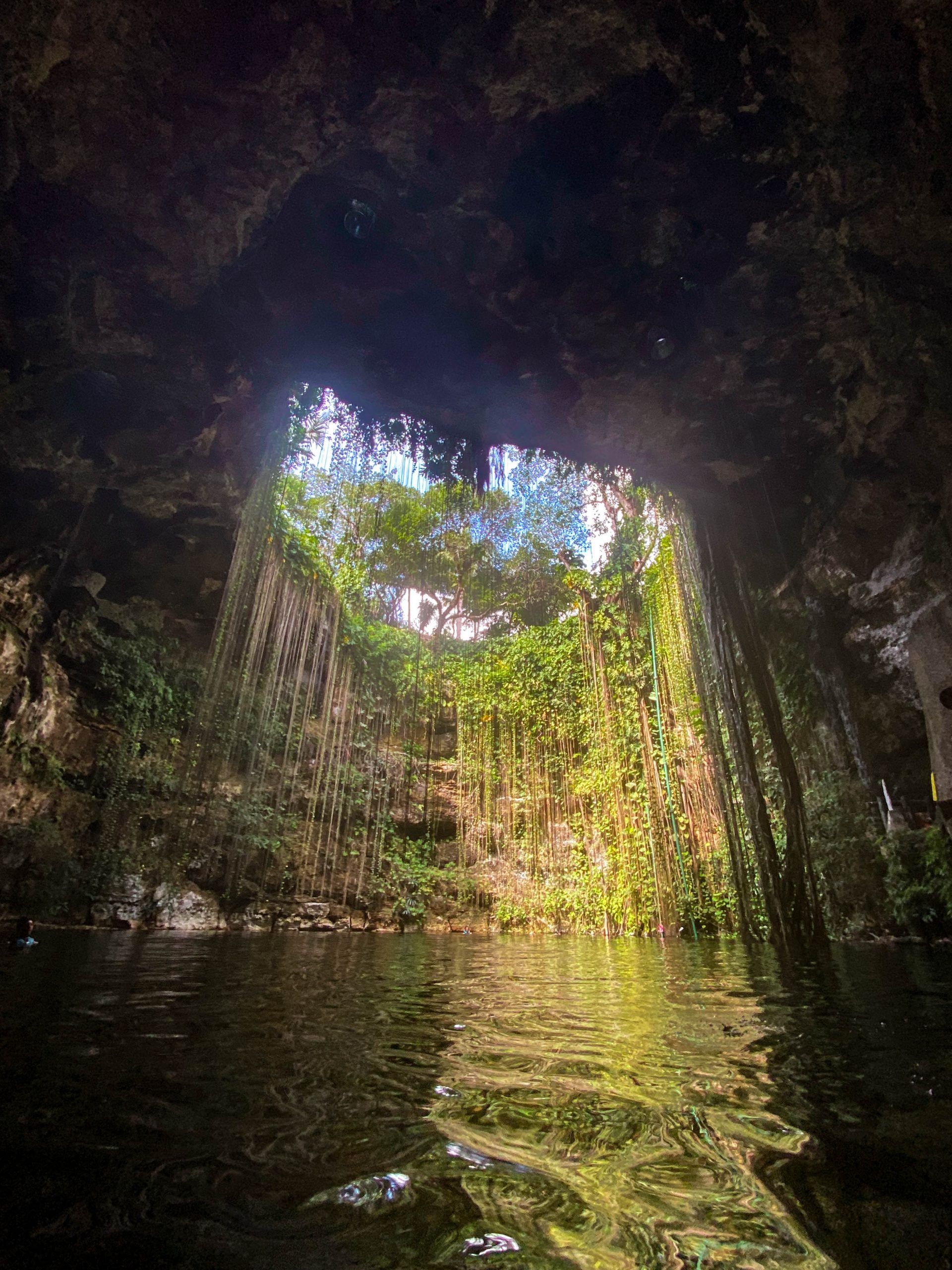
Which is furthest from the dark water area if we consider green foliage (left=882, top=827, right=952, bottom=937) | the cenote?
green foliage (left=882, top=827, right=952, bottom=937)

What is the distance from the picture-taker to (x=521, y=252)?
4.85 m

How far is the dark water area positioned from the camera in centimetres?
62

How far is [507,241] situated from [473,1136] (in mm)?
5407

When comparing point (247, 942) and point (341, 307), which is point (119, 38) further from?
point (247, 942)

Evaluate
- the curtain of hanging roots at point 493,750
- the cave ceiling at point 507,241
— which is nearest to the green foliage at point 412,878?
the curtain of hanging roots at point 493,750

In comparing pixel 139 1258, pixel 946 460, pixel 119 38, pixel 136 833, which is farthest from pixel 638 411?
pixel 136 833

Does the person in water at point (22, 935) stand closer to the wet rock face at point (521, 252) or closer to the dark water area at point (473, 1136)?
the dark water area at point (473, 1136)

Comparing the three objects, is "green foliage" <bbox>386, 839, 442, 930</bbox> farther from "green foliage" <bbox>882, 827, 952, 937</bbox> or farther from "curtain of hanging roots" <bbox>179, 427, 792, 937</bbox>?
"green foliage" <bbox>882, 827, 952, 937</bbox>

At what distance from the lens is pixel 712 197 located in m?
4.32

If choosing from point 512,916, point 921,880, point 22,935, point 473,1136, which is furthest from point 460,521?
point 473,1136

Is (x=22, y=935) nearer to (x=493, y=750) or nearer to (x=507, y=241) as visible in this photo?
(x=507, y=241)

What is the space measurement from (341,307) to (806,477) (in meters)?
4.71

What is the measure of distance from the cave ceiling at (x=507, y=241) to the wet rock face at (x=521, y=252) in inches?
0.8

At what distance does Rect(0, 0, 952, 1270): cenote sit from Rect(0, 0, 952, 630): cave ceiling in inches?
1.1
